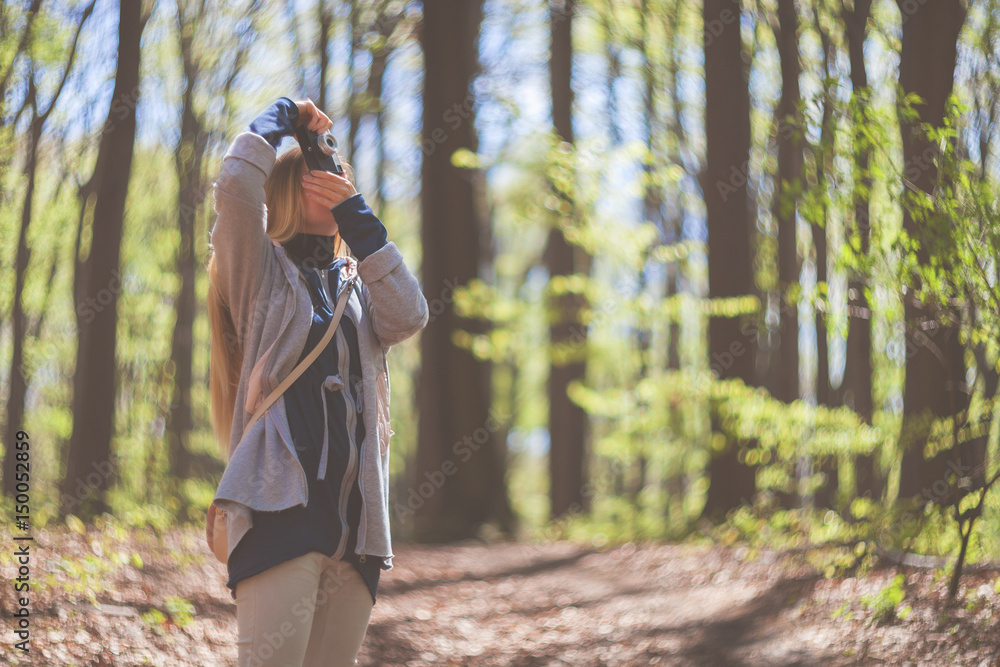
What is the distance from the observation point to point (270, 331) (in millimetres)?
2289

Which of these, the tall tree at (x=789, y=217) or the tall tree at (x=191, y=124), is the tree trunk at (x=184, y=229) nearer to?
the tall tree at (x=191, y=124)

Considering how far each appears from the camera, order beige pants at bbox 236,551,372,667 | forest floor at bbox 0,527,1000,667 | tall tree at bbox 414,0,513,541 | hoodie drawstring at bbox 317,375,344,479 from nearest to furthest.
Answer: beige pants at bbox 236,551,372,667 → hoodie drawstring at bbox 317,375,344,479 → forest floor at bbox 0,527,1000,667 → tall tree at bbox 414,0,513,541

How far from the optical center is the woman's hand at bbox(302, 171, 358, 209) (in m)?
2.40

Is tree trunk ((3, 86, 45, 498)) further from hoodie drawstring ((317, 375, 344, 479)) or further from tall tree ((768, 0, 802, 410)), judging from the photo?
tall tree ((768, 0, 802, 410))

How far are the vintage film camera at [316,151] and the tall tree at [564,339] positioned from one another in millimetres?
9245

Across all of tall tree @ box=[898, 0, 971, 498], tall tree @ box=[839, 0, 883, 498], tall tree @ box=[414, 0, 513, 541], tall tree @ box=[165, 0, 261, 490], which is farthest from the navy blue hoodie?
tall tree @ box=[414, 0, 513, 541]

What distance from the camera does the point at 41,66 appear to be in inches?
205

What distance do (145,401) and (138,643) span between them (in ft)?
16.9

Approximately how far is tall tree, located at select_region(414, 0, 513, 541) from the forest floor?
9.42ft

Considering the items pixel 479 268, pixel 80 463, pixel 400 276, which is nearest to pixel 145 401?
pixel 80 463

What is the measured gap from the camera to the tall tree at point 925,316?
4637 mm

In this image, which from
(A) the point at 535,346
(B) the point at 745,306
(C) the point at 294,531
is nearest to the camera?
(C) the point at 294,531

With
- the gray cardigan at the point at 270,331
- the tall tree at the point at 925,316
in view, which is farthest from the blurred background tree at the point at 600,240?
the gray cardigan at the point at 270,331

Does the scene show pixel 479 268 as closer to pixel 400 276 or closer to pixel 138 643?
pixel 138 643
